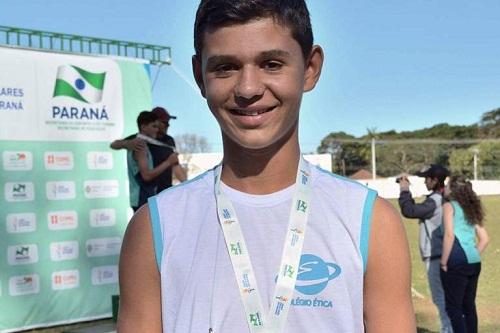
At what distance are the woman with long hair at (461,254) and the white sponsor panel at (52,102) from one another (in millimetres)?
3911

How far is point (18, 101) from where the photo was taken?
6957mm

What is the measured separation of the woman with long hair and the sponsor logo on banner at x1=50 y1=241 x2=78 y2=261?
13.1 feet

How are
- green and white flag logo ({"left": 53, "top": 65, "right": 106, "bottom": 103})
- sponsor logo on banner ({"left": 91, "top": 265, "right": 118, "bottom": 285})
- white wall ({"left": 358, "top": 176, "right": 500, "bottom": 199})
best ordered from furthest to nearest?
1. white wall ({"left": 358, "top": 176, "right": 500, "bottom": 199})
2. sponsor logo on banner ({"left": 91, "top": 265, "right": 118, "bottom": 285})
3. green and white flag logo ({"left": 53, "top": 65, "right": 106, "bottom": 103})

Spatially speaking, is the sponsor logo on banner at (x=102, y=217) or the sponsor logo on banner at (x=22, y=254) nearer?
the sponsor logo on banner at (x=22, y=254)

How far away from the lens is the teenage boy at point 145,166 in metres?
5.46

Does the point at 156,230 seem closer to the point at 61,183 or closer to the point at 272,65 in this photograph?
the point at 272,65

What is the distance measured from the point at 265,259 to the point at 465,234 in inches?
197

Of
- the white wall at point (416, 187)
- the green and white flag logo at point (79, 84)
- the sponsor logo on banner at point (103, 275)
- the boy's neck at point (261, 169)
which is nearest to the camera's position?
the boy's neck at point (261, 169)

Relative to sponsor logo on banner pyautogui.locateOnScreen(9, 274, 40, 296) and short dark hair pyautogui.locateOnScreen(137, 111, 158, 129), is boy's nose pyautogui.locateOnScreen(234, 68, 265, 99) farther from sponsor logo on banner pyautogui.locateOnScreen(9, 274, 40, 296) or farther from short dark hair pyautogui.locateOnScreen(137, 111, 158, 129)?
sponsor logo on banner pyautogui.locateOnScreen(9, 274, 40, 296)

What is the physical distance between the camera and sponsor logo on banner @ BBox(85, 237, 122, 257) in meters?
7.51

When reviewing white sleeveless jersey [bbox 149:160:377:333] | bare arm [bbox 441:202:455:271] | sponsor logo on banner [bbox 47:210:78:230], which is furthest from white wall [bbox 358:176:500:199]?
white sleeveless jersey [bbox 149:160:377:333]

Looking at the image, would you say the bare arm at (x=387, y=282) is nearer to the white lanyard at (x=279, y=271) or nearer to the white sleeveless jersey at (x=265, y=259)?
the white sleeveless jersey at (x=265, y=259)

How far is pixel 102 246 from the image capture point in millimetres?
7605

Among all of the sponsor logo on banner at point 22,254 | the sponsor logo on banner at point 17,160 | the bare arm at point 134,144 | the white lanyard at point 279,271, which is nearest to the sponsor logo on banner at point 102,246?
the sponsor logo on banner at point 22,254
